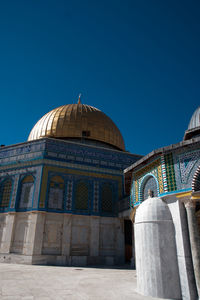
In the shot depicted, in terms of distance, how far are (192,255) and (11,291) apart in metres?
4.53

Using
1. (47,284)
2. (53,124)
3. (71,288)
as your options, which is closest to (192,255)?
(71,288)

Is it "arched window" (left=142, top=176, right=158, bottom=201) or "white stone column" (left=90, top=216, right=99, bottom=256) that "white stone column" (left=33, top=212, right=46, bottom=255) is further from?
"arched window" (left=142, top=176, right=158, bottom=201)

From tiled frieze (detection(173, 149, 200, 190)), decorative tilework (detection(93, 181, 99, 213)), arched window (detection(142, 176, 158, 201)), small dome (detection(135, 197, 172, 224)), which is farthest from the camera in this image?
decorative tilework (detection(93, 181, 99, 213))

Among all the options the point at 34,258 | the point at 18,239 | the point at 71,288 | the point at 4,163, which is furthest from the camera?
the point at 4,163

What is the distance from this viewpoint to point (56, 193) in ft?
46.9

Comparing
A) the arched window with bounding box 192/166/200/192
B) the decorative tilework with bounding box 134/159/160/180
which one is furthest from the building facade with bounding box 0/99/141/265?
the arched window with bounding box 192/166/200/192

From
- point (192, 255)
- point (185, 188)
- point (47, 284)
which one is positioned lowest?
point (47, 284)

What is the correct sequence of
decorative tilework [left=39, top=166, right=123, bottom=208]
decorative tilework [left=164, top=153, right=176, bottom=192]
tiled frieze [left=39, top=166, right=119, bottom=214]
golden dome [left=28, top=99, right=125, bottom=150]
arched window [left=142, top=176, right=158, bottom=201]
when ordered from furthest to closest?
1. golden dome [left=28, top=99, right=125, bottom=150]
2. tiled frieze [left=39, top=166, right=119, bottom=214]
3. decorative tilework [left=39, top=166, right=123, bottom=208]
4. arched window [left=142, top=176, right=158, bottom=201]
5. decorative tilework [left=164, top=153, right=176, bottom=192]

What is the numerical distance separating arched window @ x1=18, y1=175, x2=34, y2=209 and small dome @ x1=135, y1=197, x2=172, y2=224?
30.3 ft

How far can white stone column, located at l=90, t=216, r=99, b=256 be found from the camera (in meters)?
13.9

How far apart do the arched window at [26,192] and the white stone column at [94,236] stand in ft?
13.0

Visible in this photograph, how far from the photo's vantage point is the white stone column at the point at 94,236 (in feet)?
45.5

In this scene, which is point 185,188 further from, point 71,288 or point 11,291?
Result: point 11,291

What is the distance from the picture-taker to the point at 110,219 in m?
15.0
